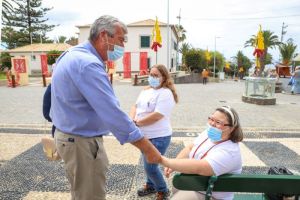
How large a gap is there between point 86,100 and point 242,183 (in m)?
1.13

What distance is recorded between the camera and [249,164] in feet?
17.7

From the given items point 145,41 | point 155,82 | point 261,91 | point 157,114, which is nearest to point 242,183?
point 157,114

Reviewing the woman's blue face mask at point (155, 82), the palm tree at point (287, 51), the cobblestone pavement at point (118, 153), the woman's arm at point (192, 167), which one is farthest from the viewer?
the palm tree at point (287, 51)

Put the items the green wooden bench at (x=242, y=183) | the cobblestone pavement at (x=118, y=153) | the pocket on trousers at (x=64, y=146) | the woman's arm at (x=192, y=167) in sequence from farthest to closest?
the cobblestone pavement at (x=118, y=153), the pocket on trousers at (x=64, y=146), the woman's arm at (x=192, y=167), the green wooden bench at (x=242, y=183)

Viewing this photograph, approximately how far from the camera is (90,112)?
2268 millimetres

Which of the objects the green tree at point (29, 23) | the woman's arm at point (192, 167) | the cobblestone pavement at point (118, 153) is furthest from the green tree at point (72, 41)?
the woman's arm at point (192, 167)

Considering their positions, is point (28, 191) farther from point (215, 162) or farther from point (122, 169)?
point (215, 162)

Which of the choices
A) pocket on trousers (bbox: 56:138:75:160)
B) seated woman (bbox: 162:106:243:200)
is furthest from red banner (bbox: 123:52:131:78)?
pocket on trousers (bbox: 56:138:75:160)

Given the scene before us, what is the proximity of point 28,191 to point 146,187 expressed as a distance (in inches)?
58.7

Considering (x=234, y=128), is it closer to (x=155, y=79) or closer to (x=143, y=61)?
(x=155, y=79)

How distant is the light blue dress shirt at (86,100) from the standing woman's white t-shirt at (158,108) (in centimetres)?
132

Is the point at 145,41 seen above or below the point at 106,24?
above

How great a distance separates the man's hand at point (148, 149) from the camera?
2139 mm

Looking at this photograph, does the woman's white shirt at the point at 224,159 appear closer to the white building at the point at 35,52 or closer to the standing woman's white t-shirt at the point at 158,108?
the standing woman's white t-shirt at the point at 158,108
